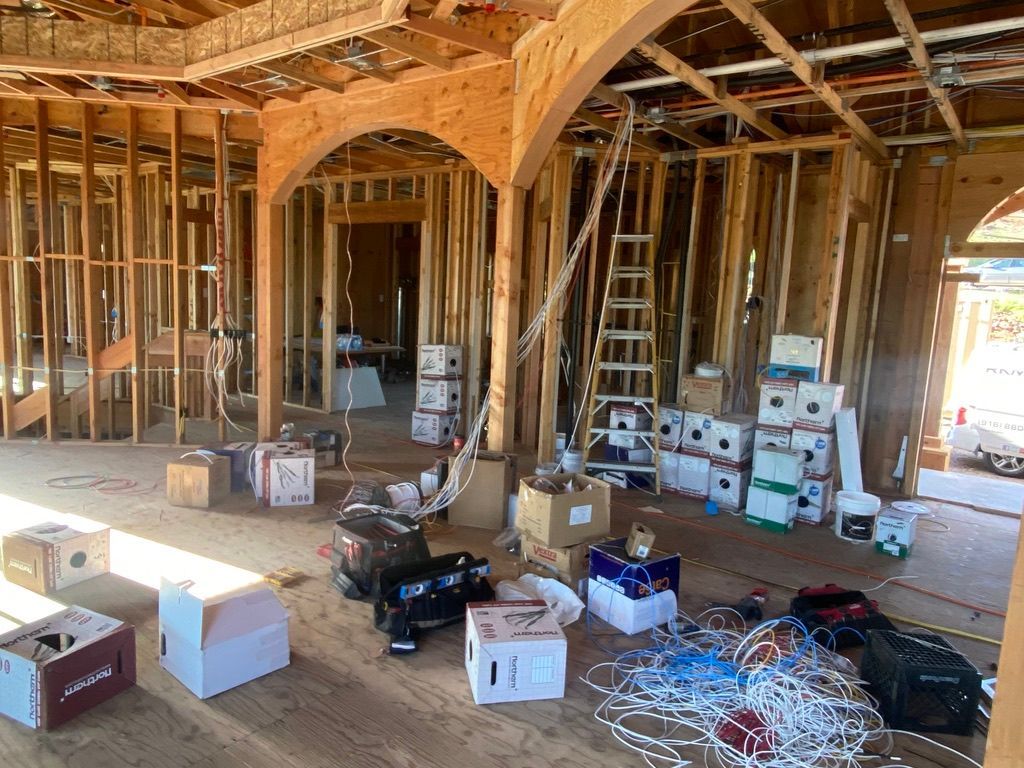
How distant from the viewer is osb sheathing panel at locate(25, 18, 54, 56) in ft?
15.2

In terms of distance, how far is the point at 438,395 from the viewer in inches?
266

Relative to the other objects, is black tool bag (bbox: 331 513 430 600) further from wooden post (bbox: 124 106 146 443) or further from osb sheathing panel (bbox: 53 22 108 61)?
osb sheathing panel (bbox: 53 22 108 61)

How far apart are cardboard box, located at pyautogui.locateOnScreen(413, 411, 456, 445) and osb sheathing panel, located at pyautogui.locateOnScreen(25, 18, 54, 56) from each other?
4.13 m

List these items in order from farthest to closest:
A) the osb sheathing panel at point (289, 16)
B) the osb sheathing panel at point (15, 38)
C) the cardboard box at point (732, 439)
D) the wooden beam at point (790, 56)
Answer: the cardboard box at point (732, 439) < the osb sheathing panel at point (15, 38) < the osb sheathing panel at point (289, 16) < the wooden beam at point (790, 56)

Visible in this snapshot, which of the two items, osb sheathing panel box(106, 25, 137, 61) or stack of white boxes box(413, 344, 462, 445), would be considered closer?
osb sheathing panel box(106, 25, 137, 61)

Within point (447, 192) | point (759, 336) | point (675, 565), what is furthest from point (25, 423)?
point (759, 336)

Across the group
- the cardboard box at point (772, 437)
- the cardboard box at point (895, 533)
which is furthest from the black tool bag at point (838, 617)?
the cardboard box at point (772, 437)

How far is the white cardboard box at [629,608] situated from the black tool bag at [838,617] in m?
0.64

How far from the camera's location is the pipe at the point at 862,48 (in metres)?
3.17

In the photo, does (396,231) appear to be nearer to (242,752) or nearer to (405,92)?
(405,92)

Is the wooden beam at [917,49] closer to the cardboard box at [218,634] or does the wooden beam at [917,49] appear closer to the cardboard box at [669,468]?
the cardboard box at [669,468]

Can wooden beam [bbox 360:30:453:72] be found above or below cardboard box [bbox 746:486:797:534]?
above

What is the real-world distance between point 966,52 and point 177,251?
19.4ft

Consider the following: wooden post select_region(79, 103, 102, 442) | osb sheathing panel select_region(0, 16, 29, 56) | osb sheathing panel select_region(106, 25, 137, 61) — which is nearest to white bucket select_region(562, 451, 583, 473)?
wooden post select_region(79, 103, 102, 442)
